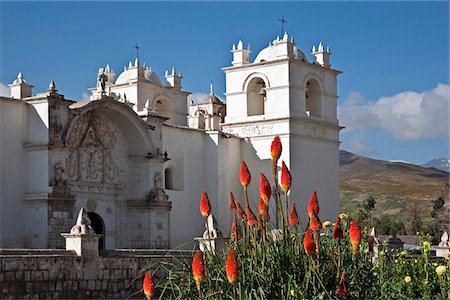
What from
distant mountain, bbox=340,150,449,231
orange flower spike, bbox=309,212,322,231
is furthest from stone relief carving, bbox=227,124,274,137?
distant mountain, bbox=340,150,449,231

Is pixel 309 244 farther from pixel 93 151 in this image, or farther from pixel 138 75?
pixel 138 75

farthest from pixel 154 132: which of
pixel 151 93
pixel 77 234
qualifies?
pixel 77 234

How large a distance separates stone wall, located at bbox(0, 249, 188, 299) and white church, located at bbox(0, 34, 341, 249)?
17.5 ft

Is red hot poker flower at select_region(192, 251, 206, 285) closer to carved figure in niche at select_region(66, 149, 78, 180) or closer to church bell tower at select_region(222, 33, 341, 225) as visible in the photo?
carved figure in niche at select_region(66, 149, 78, 180)

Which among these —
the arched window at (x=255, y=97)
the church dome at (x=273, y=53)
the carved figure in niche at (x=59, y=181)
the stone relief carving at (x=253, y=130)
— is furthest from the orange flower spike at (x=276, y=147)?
the arched window at (x=255, y=97)

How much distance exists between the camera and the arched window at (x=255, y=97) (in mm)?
37094

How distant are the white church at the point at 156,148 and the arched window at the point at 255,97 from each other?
0.05m

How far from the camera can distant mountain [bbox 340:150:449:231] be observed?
93875 mm

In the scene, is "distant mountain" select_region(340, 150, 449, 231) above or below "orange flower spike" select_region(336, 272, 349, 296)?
above

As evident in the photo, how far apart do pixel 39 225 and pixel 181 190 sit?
7670 millimetres

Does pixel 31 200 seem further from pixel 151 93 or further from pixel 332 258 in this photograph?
pixel 332 258

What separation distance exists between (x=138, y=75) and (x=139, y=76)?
6 centimetres

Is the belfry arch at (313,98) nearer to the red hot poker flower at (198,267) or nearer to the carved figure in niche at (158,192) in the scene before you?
the carved figure in niche at (158,192)

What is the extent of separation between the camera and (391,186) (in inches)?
4493
